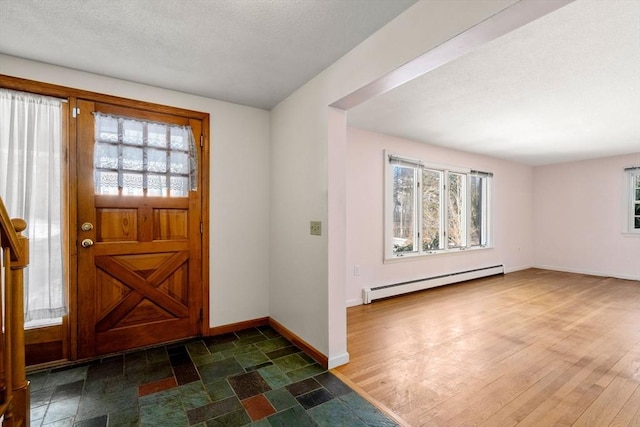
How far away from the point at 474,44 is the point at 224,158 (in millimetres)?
2377

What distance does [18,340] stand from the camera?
55.7 inches

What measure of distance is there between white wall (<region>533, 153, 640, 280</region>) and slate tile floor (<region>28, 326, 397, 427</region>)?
6.81 meters

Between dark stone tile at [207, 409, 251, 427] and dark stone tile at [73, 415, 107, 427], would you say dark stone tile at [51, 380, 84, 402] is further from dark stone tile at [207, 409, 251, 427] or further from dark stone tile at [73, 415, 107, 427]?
dark stone tile at [207, 409, 251, 427]

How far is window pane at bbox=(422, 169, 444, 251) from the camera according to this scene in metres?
4.81

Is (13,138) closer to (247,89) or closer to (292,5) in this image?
(247,89)

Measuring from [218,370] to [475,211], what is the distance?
5454 millimetres

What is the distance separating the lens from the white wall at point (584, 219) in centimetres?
563

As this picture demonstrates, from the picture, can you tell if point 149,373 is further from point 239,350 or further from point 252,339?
point 252,339

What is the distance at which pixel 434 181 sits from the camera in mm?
5004

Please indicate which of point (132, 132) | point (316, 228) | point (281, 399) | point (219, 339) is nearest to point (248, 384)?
point (281, 399)

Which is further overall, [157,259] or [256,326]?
[256,326]

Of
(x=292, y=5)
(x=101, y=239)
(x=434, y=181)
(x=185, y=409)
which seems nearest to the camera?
(x=292, y=5)

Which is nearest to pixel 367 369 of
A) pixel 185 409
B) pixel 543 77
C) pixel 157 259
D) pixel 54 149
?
pixel 185 409

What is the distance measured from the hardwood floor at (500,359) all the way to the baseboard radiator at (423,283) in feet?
0.48
